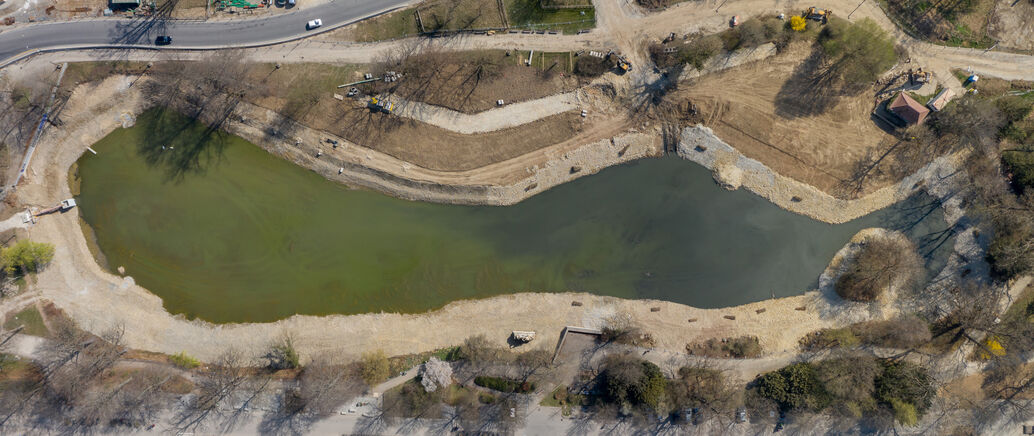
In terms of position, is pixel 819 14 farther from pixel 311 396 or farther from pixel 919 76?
pixel 311 396

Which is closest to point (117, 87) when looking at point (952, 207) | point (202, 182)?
point (202, 182)

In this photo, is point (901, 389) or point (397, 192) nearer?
point (901, 389)

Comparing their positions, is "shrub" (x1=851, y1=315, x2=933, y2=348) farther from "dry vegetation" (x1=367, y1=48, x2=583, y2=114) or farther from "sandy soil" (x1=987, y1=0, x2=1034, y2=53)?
"dry vegetation" (x1=367, y1=48, x2=583, y2=114)

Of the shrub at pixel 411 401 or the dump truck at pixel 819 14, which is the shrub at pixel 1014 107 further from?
the shrub at pixel 411 401

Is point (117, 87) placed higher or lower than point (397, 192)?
higher

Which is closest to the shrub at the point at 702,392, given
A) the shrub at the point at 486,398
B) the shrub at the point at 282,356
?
the shrub at the point at 486,398

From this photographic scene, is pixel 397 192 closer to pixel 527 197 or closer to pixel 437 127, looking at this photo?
pixel 437 127

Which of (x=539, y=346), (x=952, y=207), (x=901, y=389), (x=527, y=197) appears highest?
(x=527, y=197)
